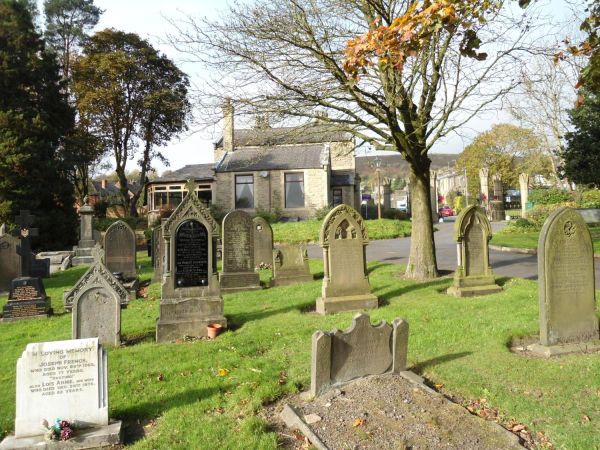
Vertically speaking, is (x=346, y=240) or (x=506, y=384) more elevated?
(x=346, y=240)

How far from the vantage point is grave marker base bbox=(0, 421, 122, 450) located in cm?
373

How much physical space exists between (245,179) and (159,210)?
7293mm

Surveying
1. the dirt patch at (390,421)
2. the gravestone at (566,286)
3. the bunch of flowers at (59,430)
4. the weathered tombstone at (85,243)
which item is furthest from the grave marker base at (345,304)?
the weathered tombstone at (85,243)

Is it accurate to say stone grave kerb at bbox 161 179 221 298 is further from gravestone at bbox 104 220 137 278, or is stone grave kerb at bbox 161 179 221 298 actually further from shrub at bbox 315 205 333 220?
shrub at bbox 315 205 333 220

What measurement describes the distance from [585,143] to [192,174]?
28295 millimetres

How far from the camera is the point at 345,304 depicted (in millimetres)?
8539

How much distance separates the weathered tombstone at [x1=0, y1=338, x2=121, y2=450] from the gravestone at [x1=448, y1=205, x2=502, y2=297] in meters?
7.52

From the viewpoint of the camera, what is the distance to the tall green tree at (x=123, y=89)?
3209 centimetres

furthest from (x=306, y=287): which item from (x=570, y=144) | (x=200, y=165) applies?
(x=200, y=165)

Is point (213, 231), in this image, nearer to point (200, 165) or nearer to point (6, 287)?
point (6, 287)

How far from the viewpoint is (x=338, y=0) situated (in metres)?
10.7

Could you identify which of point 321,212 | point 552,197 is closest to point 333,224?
point 321,212

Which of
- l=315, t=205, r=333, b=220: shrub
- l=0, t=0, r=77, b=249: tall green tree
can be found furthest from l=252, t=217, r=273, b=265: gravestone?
l=315, t=205, r=333, b=220: shrub

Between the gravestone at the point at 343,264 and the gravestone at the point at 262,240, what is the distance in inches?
244
